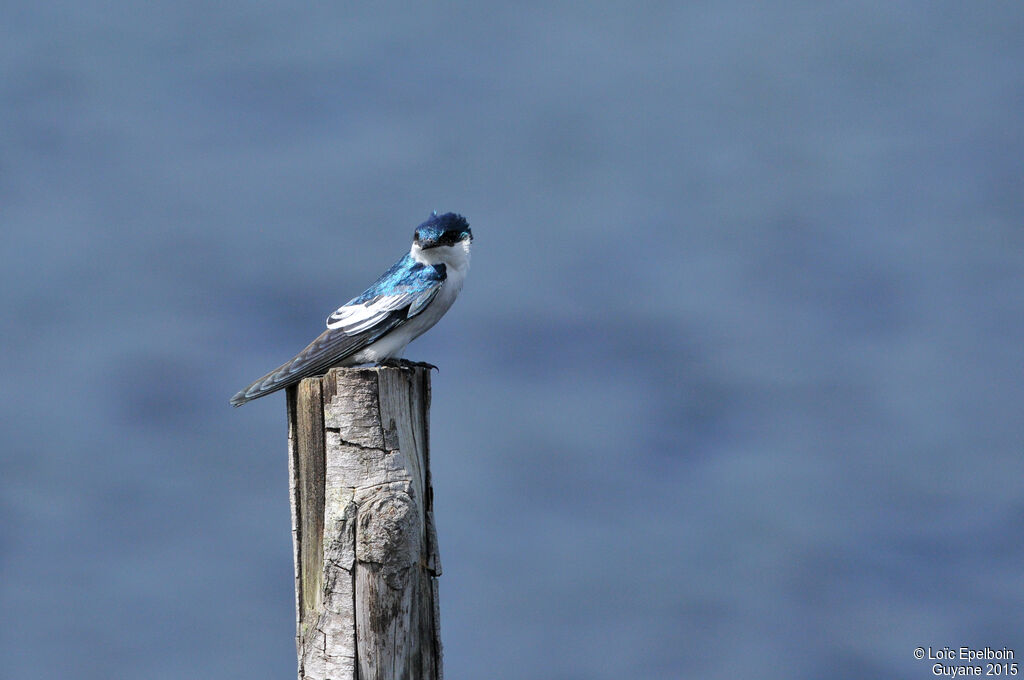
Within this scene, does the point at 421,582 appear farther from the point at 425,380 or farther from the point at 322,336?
the point at 322,336

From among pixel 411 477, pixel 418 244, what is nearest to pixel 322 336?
→ pixel 418 244

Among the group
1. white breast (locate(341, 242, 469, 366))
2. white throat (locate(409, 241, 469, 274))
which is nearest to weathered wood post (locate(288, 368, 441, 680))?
white breast (locate(341, 242, 469, 366))

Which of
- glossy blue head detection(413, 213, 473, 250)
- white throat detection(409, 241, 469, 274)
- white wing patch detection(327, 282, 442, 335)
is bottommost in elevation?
white wing patch detection(327, 282, 442, 335)

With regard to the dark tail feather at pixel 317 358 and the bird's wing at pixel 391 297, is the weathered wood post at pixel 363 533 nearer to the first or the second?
the dark tail feather at pixel 317 358

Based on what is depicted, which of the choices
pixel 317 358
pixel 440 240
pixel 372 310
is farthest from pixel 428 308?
pixel 317 358

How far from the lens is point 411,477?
17.1 ft

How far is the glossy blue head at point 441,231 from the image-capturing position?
6.65 m

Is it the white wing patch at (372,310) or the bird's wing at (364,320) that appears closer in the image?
the bird's wing at (364,320)

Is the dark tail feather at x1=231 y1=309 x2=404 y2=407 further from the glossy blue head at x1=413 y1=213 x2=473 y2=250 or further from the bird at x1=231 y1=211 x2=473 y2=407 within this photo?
the glossy blue head at x1=413 y1=213 x2=473 y2=250

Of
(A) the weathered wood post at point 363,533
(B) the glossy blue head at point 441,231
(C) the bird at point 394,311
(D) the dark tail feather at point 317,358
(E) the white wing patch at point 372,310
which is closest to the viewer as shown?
(A) the weathered wood post at point 363,533

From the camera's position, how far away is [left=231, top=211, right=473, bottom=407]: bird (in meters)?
5.88

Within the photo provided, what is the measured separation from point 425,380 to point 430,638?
1.25 meters

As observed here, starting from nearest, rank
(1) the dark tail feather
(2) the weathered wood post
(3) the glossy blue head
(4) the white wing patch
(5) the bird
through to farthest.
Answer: (2) the weathered wood post → (1) the dark tail feather → (5) the bird → (4) the white wing patch → (3) the glossy blue head

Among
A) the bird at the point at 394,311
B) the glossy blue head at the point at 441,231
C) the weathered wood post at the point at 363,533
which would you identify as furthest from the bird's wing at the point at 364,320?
the weathered wood post at the point at 363,533
